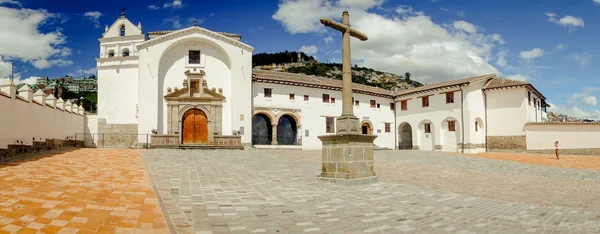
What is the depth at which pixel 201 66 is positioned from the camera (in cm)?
2547

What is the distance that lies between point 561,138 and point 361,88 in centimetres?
1614

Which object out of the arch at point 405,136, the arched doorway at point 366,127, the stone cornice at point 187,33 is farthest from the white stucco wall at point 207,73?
the arch at point 405,136

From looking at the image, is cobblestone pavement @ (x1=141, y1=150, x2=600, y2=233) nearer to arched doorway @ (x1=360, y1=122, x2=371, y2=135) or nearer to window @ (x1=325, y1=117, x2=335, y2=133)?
window @ (x1=325, y1=117, x2=335, y2=133)

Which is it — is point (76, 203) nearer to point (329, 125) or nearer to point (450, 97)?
point (329, 125)

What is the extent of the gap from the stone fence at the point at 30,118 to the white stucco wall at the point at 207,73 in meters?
4.79

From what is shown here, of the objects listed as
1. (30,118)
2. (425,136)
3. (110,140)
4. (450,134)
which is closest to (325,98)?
(425,136)

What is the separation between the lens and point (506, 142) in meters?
29.5

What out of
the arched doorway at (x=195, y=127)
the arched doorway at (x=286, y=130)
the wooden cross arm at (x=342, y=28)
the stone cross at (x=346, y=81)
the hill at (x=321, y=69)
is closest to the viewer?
the stone cross at (x=346, y=81)

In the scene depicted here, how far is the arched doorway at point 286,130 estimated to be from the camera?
94.5 ft

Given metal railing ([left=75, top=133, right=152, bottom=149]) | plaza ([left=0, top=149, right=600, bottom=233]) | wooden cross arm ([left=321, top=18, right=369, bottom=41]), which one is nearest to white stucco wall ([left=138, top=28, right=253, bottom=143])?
metal railing ([left=75, top=133, right=152, bottom=149])

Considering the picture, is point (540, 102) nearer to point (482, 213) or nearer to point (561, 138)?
point (561, 138)

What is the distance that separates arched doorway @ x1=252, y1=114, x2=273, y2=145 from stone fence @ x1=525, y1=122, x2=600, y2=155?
20.5 m

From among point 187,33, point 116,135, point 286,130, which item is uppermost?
point 187,33

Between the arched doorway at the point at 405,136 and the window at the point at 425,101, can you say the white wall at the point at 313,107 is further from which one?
the window at the point at 425,101
